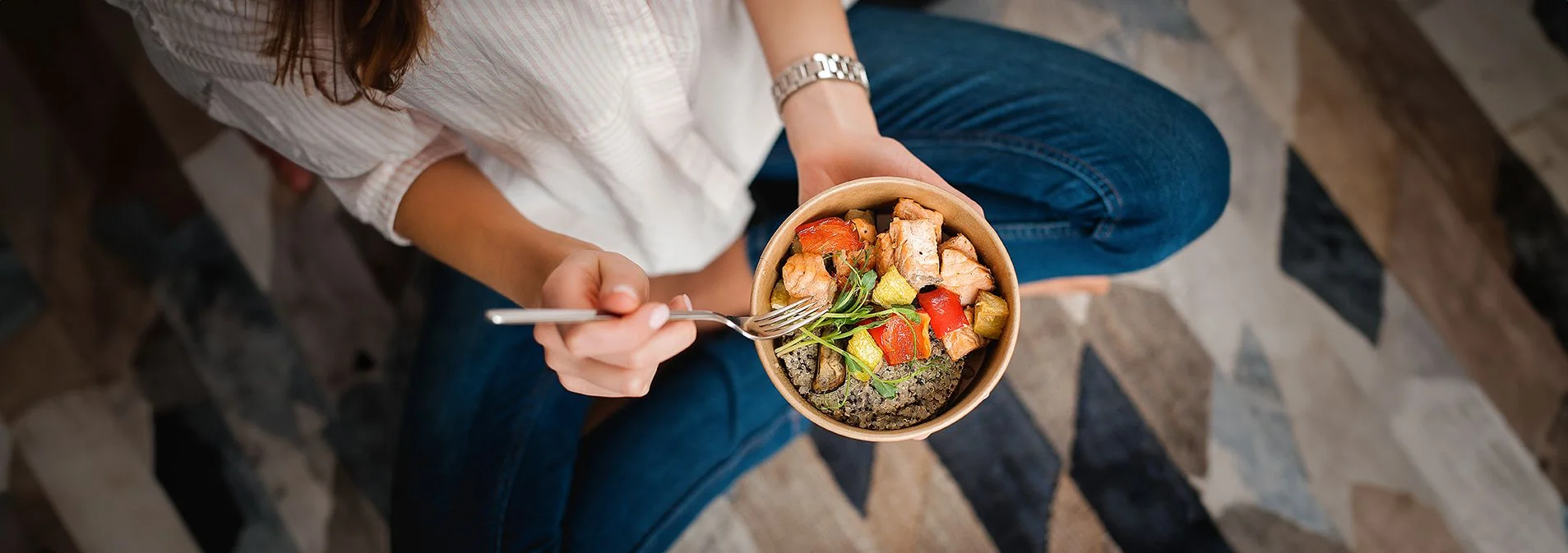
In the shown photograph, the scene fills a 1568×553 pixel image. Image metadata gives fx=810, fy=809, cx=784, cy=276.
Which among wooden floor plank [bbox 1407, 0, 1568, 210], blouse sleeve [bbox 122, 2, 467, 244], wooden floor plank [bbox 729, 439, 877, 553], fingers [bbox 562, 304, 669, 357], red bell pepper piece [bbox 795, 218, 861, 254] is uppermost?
blouse sleeve [bbox 122, 2, 467, 244]

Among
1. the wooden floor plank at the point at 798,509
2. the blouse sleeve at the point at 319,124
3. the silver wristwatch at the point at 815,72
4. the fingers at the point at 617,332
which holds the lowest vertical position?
the wooden floor plank at the point at 798,509

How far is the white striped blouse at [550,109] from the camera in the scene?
28.4 inches

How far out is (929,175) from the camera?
2.74 feet

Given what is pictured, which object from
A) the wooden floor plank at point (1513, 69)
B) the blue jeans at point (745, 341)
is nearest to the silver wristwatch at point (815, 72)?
the blue jeans at point (745, 341)

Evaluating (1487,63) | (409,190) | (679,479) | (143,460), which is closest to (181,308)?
(143,460)

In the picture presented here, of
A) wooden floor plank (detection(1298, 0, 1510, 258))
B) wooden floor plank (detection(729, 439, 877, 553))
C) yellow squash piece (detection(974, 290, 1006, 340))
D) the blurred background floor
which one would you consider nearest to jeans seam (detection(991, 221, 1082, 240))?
yellow squash piece (detection(974, 290, 1006, 340))

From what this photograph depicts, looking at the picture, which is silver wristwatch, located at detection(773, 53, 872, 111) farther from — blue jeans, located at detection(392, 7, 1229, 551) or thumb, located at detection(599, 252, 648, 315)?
thumb, located at detection(599, 252, 648, 315)

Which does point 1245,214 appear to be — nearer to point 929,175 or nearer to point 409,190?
point 929,175

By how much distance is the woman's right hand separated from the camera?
0.64 meters

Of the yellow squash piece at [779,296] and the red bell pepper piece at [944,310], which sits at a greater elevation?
the yellow squash piece at [779,296]

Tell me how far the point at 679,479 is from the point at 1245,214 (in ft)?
3.77

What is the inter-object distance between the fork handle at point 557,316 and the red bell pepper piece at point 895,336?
155 millimetres

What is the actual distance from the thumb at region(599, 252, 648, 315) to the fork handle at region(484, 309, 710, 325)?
12 millimetres

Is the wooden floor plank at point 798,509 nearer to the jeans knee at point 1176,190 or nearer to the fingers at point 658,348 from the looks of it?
the jeans knee at point 1176,190
